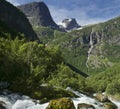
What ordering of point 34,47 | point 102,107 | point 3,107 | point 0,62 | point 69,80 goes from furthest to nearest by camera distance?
point 69,80 → point 34,47 → point 0,62 → point 102,107 → point 3,107

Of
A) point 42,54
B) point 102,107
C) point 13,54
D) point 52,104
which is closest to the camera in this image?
point 52,104

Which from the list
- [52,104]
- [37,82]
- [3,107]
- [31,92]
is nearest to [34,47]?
[37,82]

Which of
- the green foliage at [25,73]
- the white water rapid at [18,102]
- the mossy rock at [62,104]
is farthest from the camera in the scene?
the green foliage at [25,73]

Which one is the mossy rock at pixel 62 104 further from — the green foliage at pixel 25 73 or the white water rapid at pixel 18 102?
the green foliage at pixel 25 73

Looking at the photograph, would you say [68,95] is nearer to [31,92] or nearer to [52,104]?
[31,92]

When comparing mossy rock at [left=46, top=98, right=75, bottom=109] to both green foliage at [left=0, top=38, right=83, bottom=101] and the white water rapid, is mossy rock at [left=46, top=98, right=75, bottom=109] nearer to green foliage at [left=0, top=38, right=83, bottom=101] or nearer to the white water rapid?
the white water rapid

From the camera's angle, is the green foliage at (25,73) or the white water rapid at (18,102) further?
the green foliage at (25,73)

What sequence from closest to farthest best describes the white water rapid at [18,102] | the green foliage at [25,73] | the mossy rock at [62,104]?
the mossy rock at [62,104] → the white water rapid at [18,102] → the green foliage at [25,73]

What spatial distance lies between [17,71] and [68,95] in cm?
1372

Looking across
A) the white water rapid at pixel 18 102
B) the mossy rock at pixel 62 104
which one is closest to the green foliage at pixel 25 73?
the white water rapid at pixel 18 102

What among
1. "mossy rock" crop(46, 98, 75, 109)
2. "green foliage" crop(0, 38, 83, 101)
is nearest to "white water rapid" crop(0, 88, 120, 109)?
"green foliage" crop(0, 38, 83, 101)

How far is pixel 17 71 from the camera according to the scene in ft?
265

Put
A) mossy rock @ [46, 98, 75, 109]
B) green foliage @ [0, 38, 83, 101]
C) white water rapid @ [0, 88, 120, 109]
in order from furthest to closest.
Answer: green foliage @ [0, 38, 83, 101]
white water rapid @ [0, 88, 120, 109]
mossy rock @ [46, 98, 75, 109]

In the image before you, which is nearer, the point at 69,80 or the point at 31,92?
the point at 31,92
